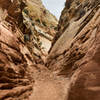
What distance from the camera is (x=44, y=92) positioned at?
22.6ft

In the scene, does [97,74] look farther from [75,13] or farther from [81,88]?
[75,13]

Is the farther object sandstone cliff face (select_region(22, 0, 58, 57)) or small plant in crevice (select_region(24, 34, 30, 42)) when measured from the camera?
sandstone cliff face (select_region(22, 0, 58, 57))

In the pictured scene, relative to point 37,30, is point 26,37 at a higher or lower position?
lower

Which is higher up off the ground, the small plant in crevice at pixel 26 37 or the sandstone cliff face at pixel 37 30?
the sandstone cliff face at pixel 37 30

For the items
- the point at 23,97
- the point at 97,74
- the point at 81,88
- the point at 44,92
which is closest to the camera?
the point at 97,74

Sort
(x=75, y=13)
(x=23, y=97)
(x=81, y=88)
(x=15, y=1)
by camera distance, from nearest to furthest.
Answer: (x=81, y=88), (x=23, y=97), (x=15, y=1), (x=75, y=13)

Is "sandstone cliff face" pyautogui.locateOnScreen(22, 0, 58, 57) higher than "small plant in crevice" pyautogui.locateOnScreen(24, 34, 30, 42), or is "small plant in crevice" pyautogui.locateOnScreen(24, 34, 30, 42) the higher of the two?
"sandstone cliff face" pyautogui.locateOnScreen(22, 0, 58, 57)

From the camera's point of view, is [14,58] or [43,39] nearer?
[14,58]

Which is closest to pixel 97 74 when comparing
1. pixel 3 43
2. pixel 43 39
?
pixel 3 43

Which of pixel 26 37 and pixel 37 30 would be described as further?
pixel 37 30

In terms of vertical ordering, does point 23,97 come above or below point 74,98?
above

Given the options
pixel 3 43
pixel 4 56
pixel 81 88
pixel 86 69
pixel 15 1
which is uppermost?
pixel 15 1

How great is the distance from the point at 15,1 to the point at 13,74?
11.1 m

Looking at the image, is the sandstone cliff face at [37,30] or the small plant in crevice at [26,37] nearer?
the small plant in crevice at [26,37]
